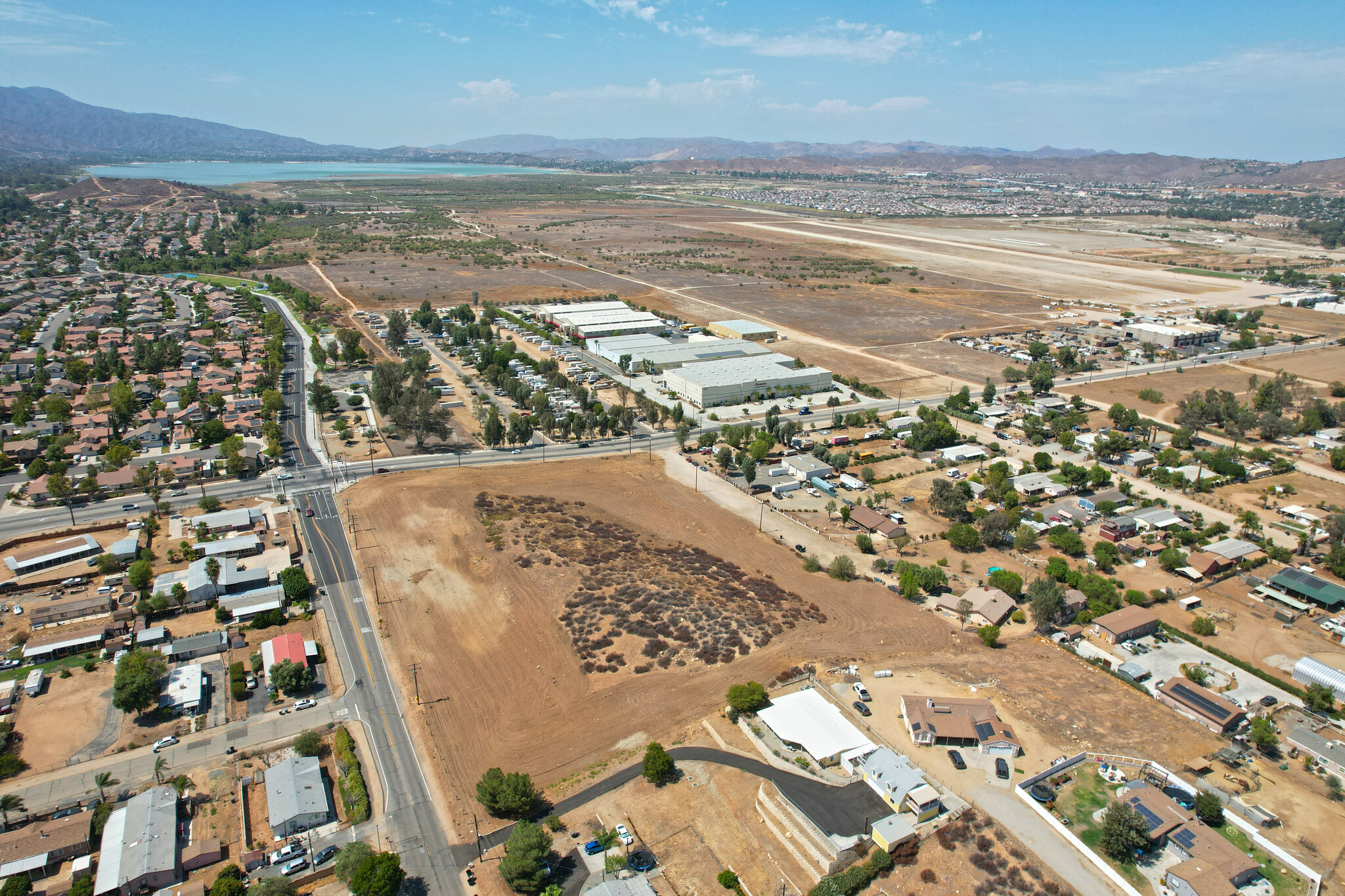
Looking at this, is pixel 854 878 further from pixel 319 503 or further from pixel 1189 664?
pixel 319 503

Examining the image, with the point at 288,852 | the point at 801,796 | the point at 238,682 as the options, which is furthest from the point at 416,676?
the point at 801,796

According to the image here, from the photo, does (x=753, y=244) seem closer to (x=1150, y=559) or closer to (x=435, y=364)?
(x=435, y=364)

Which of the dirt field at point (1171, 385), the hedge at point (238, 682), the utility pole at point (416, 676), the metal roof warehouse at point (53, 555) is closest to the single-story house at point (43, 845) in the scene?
the hedge at point (238, 682)

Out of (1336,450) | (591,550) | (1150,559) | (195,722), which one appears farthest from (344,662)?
(1336,450)

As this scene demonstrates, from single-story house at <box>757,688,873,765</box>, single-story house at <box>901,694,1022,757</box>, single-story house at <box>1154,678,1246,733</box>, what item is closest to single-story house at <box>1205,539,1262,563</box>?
single-story house at <box>1154,678,1246,733</box>

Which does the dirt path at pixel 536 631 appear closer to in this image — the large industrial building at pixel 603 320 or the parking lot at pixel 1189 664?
the parking lot at pixel 1189 664

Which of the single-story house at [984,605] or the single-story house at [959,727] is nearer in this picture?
the single-story house at [959,727]
